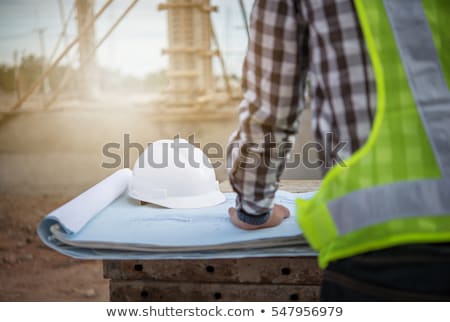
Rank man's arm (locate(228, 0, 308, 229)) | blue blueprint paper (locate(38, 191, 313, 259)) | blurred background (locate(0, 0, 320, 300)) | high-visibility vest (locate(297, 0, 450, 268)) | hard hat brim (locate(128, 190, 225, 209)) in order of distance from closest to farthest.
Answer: high-visibility vest (locate(297, 0, 450, 268)) < man's arm (locate(228, 0, 308, 229)) < blue blueprint paper (locate(38, 191, 313, 259)) < hard hat brim (locate(128, 190, 225, 209)) < blurred background (locate(0, 0, 320, 300))

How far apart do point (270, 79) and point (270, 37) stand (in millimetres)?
77

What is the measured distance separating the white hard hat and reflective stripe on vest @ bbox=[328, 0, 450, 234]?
1106 mm

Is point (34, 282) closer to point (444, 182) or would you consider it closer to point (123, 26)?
point (444, 182)

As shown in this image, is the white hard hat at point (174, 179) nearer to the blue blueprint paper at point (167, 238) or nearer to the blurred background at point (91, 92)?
the blue blueprint paper at point (167, 238)

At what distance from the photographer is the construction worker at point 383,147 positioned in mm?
733

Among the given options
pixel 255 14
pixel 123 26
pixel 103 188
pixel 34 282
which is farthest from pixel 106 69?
pixel 255 14

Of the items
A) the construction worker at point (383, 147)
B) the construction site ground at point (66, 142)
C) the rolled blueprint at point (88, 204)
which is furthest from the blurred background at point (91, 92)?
the construction worker at point (383, 147)

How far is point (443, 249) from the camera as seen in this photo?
0.74m

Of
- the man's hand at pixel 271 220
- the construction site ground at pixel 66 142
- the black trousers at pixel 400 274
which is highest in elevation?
the black trousers at pixel 400 274

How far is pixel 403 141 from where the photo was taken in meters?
0.73

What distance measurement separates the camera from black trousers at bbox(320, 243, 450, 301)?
74 centimetres

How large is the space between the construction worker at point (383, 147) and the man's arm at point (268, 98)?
62 mm

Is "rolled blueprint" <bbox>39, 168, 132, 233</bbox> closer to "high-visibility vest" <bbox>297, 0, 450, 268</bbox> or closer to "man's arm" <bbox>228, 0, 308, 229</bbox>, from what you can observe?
"man's arm" <bbox>228, 0, 308, 229</bbox>

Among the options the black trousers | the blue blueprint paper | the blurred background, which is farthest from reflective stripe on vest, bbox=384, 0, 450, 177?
the blurred background
